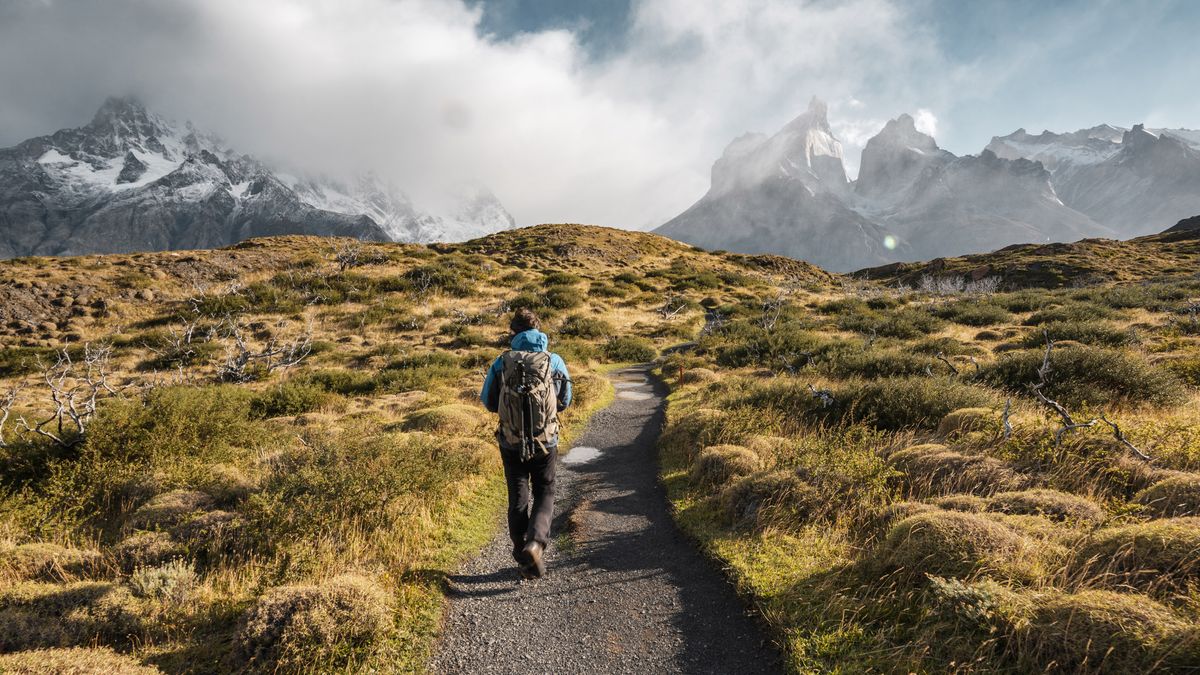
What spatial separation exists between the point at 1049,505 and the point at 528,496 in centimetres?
611

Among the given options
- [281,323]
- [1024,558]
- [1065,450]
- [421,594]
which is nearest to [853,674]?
[1024,558]

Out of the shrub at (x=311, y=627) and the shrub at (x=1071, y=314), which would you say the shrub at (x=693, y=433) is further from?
the shrub at (x=1071, y=314)

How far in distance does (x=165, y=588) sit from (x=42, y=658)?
1147 millimetres

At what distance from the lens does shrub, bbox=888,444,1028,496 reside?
631cm

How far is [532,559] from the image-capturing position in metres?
5.29

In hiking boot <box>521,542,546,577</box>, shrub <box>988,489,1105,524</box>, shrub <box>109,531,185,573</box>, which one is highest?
shrub <box>988,489,1105,524</box>

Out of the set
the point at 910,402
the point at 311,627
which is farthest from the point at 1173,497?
the point at 311,627

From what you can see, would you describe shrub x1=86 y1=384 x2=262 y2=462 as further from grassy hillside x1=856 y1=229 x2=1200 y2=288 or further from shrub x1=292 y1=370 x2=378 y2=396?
grassy hillside x1=856 y1=229 x2=1200 y2=288

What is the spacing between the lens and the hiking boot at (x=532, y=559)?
527cm

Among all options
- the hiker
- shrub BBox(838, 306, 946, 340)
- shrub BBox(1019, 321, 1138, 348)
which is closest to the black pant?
the hiker

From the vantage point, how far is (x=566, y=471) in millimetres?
9617

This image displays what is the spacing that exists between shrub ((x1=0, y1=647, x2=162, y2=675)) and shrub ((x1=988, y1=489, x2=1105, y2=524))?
8.74 meters

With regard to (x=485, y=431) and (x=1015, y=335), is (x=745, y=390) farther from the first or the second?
(x=1015, y=335)

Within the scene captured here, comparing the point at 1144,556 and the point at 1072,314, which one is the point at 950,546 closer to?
the point at 1144,556
